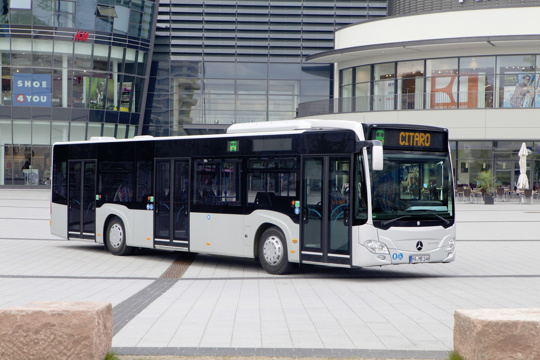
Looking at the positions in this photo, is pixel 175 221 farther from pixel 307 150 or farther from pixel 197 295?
pixel 197 295

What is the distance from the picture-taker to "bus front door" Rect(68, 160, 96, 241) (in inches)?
663

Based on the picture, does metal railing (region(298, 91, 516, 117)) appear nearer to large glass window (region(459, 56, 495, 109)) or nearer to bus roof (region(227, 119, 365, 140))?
large glass window (region(459, 56, 495, 109))

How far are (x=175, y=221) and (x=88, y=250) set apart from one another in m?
3.52

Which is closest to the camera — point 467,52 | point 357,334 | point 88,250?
point 357,334

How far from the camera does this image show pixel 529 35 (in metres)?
37.8

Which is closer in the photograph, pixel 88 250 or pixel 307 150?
pixel 307 150

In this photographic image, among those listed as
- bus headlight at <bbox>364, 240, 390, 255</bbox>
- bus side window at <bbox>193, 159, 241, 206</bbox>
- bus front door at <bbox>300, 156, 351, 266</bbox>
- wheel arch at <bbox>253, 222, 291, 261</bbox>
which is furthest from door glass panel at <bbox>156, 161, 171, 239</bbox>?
bus headlight at <bbox>364, 240, 390, 255</bbox>

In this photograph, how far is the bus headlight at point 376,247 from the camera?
1164 centimetres

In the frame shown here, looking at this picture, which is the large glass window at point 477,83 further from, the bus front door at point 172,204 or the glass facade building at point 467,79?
the bus front door at point 172,204

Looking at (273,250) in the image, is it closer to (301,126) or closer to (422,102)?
(301,126)

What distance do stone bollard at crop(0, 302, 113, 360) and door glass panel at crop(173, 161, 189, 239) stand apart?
8.91 meters

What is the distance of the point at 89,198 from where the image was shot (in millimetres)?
16891

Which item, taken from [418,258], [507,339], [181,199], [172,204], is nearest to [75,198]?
[172,204]

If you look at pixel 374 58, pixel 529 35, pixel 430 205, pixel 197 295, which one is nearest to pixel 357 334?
pixel 197 295
